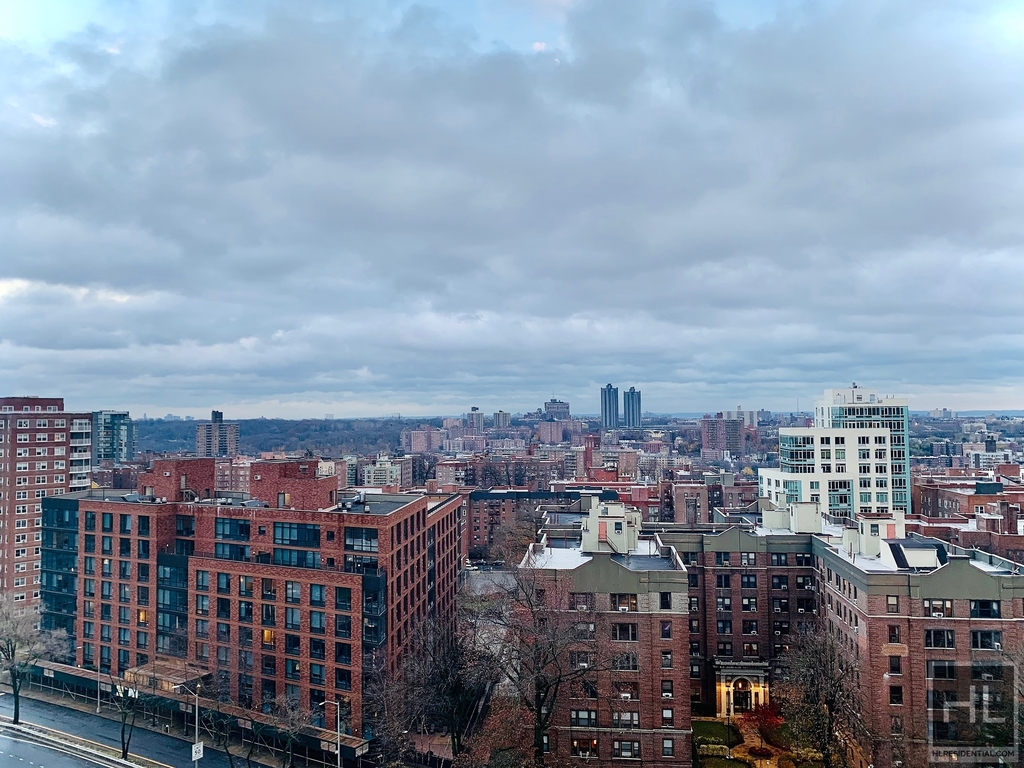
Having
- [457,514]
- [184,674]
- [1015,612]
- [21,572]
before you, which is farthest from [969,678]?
[21,572]

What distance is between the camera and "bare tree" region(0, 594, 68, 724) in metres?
58.9

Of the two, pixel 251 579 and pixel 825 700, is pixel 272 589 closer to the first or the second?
pixel 251 579

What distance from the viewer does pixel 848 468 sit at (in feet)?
333

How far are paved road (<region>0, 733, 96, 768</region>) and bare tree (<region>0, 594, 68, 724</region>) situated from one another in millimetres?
5178

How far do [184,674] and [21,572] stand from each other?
49.7m

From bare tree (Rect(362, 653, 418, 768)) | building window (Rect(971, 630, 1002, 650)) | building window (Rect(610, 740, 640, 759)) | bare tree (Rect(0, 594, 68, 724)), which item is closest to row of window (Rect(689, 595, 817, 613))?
building window (Rect(971, 630, 1002, 650))

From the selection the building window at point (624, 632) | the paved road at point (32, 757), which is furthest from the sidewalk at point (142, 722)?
the building window at point (624, 632)

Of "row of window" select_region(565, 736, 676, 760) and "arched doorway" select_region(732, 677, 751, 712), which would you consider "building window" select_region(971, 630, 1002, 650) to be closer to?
"arched doorway" select_region(732, 677, 751, 712)

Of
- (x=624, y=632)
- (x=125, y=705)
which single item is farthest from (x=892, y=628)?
(x=125, y=705)

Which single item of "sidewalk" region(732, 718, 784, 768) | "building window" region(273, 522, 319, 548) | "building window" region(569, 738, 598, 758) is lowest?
"sidewalk" region(732, 718, 784, 768)

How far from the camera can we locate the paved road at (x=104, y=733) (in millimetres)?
52094

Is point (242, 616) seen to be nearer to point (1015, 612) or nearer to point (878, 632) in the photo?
point (878, 632)

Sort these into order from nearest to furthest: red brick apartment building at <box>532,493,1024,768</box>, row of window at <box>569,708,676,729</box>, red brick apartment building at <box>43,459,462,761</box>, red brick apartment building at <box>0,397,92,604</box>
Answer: red brick apartment building at <box>532,493,1024,768</box>, row of window at <box>569,708,676,729</box>, red brick apartment building at <box>43,459,462,761</box>, red brick apartment building at <box>0,397,92,604</box>

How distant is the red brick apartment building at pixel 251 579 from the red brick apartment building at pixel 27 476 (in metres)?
26.7
